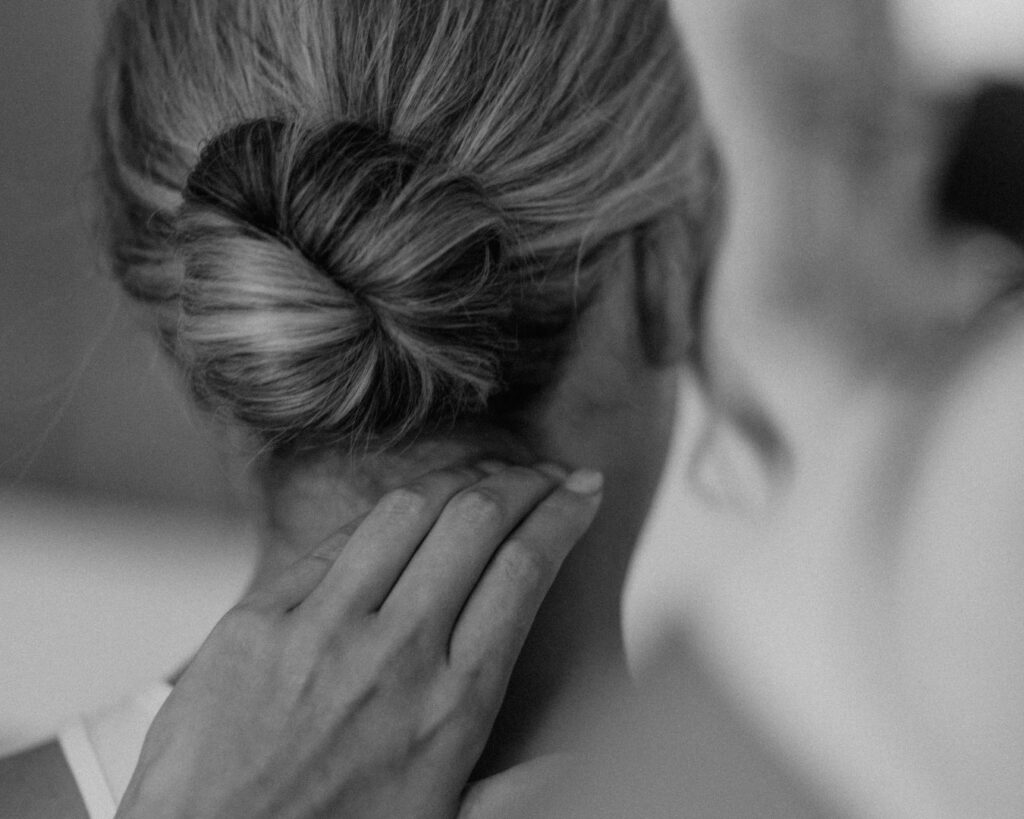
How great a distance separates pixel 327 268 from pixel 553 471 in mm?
198

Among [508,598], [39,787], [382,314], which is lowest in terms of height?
[39,787]

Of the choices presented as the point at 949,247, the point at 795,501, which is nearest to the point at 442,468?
the point at 795,501

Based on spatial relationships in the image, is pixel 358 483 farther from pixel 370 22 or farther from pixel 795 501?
pixel 795 501

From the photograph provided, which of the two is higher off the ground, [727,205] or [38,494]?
[727,205]

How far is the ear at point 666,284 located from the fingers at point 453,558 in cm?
18

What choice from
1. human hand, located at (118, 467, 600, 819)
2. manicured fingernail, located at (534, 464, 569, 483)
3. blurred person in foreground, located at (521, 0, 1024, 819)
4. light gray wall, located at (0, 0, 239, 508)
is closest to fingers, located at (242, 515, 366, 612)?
human hand, located at (118, 467, 600, 819)

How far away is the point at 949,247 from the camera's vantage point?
916mm

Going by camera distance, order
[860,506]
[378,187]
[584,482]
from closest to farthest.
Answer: [378,187]
[584,482]
[860,506]

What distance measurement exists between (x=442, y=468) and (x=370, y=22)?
258mm

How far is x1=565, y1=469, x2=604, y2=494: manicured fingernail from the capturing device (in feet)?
1.99

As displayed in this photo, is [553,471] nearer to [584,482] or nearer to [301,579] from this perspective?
[584,482]

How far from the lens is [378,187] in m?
0.50

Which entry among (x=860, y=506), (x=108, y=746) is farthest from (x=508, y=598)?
(x=860, y=506)

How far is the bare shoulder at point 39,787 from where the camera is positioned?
2.14 feet
